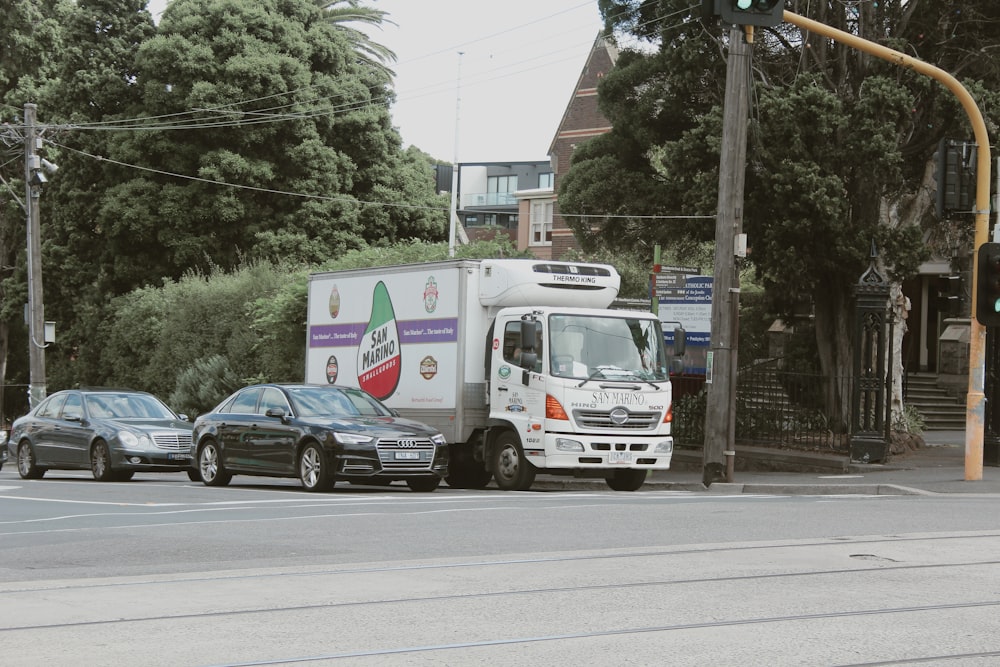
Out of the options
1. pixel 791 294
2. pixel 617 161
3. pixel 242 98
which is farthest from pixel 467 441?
pixel 242 98

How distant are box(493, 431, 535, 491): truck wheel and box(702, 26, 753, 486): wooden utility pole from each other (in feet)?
10.4

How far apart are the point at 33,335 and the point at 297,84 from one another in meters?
11.4

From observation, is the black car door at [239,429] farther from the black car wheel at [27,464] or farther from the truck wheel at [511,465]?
the black car wheel at [27,464]

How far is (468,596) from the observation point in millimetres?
8852

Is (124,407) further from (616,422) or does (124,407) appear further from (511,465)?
(616,422)

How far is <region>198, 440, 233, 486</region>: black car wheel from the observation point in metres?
20.4

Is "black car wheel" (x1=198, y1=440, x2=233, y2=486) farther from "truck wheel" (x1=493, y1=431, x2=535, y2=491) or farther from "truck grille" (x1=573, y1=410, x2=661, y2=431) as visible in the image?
"truck grille" (x1=573, y1=410, x2=661, y2=431)

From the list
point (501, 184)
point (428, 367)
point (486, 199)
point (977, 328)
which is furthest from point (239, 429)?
point (501, 184)

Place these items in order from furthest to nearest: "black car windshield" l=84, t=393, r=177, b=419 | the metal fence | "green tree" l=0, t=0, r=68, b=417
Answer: "green tree" l=0, t=0, r=68, b=417 → the metal fence → "black car windshield" l=84, t=393, r=177, b=419

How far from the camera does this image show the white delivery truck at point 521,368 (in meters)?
18.5

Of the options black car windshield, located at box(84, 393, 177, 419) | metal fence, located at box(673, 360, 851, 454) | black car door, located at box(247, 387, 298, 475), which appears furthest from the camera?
metal fence, located at box(673, 360, 851, 454)

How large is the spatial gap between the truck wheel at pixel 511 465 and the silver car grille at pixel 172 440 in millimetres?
5829

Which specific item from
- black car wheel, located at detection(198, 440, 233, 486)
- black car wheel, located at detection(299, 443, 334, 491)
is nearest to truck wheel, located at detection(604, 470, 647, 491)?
black car wheel, located at detection(299, 443, 334, 491)

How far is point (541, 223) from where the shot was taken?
6506 cm
